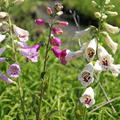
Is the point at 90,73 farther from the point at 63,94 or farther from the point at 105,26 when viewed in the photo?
the point at 63,94

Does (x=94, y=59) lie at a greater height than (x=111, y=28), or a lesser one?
lesser

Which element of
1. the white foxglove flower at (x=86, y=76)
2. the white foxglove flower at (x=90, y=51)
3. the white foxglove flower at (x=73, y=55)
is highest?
the white foxglove flower at (x=90, y=51)

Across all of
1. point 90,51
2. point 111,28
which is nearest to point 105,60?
point 90,51

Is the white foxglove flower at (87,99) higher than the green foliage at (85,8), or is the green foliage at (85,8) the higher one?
the white foxglove flower at (87,99)

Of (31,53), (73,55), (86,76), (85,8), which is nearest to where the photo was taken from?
(86,76)

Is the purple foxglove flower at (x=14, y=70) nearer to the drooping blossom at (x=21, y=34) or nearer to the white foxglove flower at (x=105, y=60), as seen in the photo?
the drooping blossom at (x=21, y=34)

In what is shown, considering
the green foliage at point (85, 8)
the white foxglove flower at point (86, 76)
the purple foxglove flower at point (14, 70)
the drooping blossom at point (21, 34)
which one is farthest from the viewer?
the green foliage at point (85, 8)

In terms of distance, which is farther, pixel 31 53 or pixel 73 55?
pixel 31 53

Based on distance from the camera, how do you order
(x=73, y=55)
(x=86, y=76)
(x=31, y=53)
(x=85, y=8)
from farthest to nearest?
(x=85, y=8) < (x=31, y=53) < (x=73, y=55) < (x=86, y=76)

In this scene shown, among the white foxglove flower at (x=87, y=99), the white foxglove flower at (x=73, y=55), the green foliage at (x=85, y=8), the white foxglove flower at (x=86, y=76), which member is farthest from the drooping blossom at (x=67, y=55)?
the green foliage at (x=85, y=8)

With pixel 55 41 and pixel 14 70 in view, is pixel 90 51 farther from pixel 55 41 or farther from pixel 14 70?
pixel 14 70

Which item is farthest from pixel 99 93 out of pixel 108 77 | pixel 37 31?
pixel 37 31

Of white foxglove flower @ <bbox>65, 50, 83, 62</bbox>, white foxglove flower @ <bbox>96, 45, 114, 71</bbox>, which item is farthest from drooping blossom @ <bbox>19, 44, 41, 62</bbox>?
white foxglove flower @ <bbox>96, 45, 114, 71</bbox>
